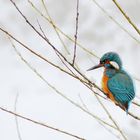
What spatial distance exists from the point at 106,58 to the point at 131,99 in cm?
25

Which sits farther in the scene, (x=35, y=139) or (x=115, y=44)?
(x=115, y=44)

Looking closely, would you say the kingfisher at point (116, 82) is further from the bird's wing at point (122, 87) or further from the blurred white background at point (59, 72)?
the blurred white background at point (59, 72)

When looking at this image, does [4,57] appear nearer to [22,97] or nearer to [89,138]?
[22,97]

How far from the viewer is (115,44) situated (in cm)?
1330

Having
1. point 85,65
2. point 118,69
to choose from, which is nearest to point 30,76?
point 85,65

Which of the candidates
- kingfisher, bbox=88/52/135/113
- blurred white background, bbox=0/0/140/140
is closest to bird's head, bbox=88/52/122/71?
kingfisher, bbox=88/52/135/113

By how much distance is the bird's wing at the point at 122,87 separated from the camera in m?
2.44

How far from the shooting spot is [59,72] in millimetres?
12430

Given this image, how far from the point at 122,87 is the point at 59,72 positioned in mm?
9937

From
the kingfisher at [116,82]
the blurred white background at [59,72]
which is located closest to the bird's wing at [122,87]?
the kingfisher at [116,82]

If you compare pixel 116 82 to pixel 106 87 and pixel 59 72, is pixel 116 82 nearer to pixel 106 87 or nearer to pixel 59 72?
pixel 106 87

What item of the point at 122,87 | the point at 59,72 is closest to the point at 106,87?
the point at 122,87

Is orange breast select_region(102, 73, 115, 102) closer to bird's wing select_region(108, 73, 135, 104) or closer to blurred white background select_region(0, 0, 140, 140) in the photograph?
bird's wing select_region(108, 73, 135, 104)

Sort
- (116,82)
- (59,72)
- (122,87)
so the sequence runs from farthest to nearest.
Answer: (59,72) < (116,82) < (122,87)
